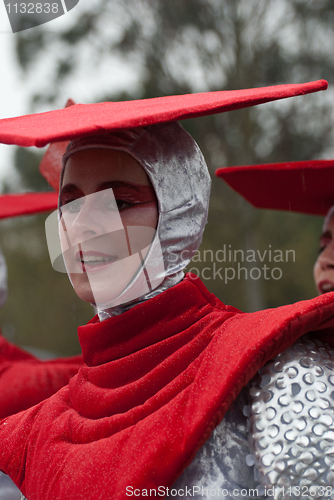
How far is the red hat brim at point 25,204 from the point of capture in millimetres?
2268

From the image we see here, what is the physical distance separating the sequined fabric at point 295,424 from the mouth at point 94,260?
408 millimetres

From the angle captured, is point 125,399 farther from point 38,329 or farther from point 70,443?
point 38,329

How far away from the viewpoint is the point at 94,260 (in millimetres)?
1036

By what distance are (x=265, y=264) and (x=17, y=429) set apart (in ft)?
9.45

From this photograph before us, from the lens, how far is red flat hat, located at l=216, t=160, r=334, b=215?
167cm

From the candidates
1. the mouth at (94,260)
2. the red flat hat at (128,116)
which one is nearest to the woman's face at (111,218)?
the mouth at (94,260)

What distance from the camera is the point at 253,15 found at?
13.9 ft

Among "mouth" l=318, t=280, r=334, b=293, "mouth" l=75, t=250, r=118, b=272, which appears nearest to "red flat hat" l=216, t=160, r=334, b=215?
"mouth" l=318, t=280, r=334, b=293

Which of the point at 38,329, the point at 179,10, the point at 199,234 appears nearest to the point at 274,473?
the point at 199,234

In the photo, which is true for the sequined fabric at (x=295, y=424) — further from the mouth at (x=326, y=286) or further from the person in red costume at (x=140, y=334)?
the mouth at (x=326, y=286)

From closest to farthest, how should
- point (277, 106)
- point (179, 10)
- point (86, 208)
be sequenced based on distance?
point (86, 208) → point (277, 106) → point (179, 10)

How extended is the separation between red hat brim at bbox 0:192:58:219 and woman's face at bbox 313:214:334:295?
1.28 m

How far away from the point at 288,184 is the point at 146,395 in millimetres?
1167

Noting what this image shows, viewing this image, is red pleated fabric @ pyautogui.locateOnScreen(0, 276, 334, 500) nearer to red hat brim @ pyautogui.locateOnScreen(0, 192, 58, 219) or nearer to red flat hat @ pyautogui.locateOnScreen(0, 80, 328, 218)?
red flat hat @ pyautogui.locateOnScreen(0, 80, 328, 218)
